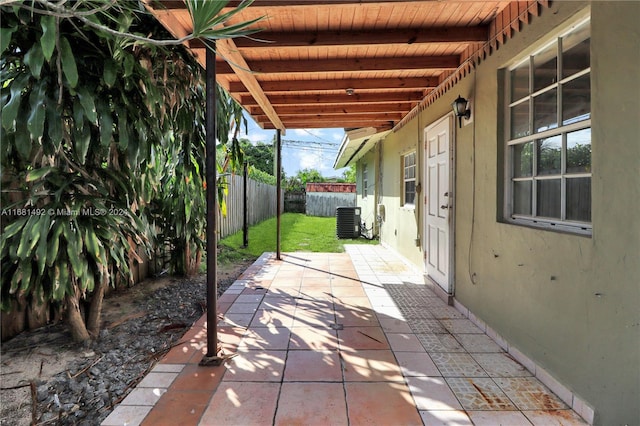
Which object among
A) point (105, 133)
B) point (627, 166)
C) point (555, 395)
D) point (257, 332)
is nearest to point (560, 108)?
point (627, 166)

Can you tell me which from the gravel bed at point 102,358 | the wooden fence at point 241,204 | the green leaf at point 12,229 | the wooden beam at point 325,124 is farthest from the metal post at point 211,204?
the wooden fence at point 241,204

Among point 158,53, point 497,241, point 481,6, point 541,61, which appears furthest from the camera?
point 158,53

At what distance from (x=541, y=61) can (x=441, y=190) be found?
189 centimetres

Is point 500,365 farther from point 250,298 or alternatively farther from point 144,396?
point 250,298

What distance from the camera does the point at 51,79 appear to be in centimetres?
231

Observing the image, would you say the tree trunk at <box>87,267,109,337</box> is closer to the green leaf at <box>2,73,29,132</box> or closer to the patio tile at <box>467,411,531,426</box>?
the green leaf at <box>2,73,29,132</box>

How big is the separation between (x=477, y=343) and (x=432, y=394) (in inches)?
37.4

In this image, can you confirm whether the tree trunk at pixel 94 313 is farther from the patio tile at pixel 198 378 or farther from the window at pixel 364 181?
the window at pixel 364 181

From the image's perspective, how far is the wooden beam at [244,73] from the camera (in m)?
2.81

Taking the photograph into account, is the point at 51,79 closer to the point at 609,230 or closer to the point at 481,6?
the point at 481,6

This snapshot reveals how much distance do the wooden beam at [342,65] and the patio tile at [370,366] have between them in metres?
2.82

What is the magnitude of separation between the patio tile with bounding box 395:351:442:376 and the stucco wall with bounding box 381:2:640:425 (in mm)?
703

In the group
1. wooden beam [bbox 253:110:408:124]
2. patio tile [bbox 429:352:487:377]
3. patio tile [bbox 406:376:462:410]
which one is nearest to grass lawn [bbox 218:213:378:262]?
wooden beam [bbox 253:110:408:124]

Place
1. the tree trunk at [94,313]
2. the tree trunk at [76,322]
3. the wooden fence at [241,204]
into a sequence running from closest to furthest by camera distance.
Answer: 1. the tree trunk at [76,322]
2. the tree trunk at [94,313]
3. the wooden fence at [241,204]
